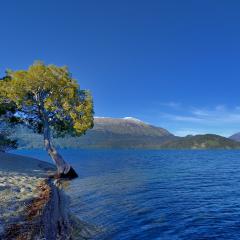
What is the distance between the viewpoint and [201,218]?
80.7 ft

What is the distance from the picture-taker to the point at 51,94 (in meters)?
51.3

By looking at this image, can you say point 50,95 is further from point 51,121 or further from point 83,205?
point 83,205

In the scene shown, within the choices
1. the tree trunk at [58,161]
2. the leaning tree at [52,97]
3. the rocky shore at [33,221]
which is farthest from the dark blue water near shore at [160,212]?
the leaning tree at [52,97]

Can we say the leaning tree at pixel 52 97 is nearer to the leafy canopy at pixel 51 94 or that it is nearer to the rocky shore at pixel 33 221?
the leafy canopy at pixel 51 94

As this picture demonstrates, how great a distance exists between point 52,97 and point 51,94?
1015 millimetres

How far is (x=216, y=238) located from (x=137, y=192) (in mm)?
19963

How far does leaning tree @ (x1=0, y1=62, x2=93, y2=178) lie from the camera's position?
164ft

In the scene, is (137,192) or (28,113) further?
(28,113)

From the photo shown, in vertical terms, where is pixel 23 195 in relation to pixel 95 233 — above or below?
above

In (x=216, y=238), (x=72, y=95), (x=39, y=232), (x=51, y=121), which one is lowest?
(x=216, y=238)

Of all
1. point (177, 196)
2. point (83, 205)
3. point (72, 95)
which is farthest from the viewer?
point (72, 95)

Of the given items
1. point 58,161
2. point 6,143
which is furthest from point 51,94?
point 6,143

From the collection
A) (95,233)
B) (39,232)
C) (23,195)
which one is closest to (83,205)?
(23,195)

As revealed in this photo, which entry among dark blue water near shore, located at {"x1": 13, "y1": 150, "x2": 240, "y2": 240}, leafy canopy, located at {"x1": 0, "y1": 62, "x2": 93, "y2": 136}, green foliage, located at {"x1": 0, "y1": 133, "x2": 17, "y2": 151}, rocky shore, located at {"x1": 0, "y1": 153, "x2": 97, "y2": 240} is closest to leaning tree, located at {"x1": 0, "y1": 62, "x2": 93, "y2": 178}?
leafy canopy, located at {"x1": 0, "y1": 62, "x2": 93, "y2": 136}
